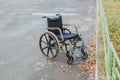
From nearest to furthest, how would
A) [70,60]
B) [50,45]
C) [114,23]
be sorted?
[70,60], [50,45], [114,23]

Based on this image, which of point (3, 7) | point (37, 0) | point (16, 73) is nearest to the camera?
point (16, 73)

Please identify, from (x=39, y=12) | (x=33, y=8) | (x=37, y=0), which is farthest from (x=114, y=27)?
(x=37, y=0)

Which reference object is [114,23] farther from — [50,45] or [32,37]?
[50,45]

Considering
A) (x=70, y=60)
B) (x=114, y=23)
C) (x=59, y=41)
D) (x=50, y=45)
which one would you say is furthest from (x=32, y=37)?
(x=70, y=60)

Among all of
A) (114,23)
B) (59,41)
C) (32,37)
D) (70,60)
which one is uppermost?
(59,41)

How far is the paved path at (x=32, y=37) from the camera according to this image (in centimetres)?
844

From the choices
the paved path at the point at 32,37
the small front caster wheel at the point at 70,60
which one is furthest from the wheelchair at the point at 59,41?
the paved path at the point at 32,37

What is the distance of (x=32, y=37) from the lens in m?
12.1

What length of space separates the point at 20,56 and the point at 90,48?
7.62 feet

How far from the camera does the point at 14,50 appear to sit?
10.4 metres

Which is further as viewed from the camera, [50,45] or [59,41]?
[50,45]

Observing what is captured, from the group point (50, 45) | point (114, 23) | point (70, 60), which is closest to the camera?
point (70, 60)

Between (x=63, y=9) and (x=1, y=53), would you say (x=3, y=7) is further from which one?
(x=1, y=53)

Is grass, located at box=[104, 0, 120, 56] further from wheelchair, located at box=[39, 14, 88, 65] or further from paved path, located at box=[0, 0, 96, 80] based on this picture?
wheelchair, located at box=[39, 14, 88, 65]
